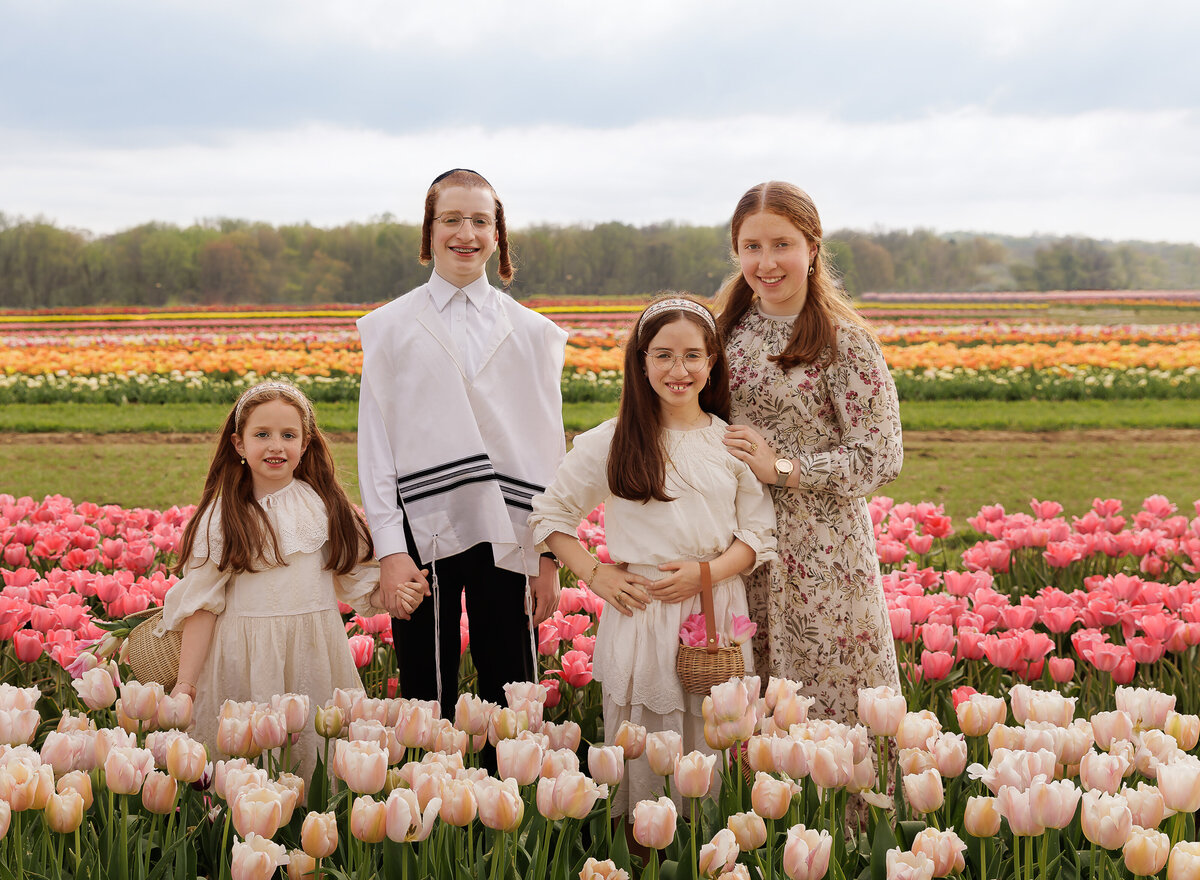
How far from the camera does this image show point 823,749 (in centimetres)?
177

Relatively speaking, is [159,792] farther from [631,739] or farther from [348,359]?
[348,359]

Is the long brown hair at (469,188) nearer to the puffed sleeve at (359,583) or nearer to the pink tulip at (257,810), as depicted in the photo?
the puffed sleeve at (359,583)

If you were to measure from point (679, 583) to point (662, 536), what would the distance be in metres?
0.13

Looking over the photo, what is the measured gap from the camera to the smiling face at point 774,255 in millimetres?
2736

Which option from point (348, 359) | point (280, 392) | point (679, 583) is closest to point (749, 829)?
point (679, 583)

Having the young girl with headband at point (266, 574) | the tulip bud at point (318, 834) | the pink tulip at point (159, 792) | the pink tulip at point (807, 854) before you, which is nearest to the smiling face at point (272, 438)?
the young girl with headband at point (266, 574)

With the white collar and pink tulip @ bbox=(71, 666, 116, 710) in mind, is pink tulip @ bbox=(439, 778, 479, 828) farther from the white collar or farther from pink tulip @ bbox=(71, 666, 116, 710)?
the white collar

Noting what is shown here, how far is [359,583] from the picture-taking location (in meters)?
2.98

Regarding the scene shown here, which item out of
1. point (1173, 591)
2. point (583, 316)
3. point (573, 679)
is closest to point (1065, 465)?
point (1173, 591)

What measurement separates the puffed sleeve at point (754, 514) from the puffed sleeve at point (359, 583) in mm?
A: 1031

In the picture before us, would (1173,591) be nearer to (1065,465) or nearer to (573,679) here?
(573,679)

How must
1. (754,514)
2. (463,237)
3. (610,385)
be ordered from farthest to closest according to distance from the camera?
(610,385) < (463,237) < (754,514)

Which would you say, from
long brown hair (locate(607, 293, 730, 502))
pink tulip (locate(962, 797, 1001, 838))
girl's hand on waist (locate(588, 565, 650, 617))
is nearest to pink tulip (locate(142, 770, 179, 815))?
girl's hand on waist (locate(588, 565, 650, 617))

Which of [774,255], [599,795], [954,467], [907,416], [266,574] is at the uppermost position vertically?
[774,255]
